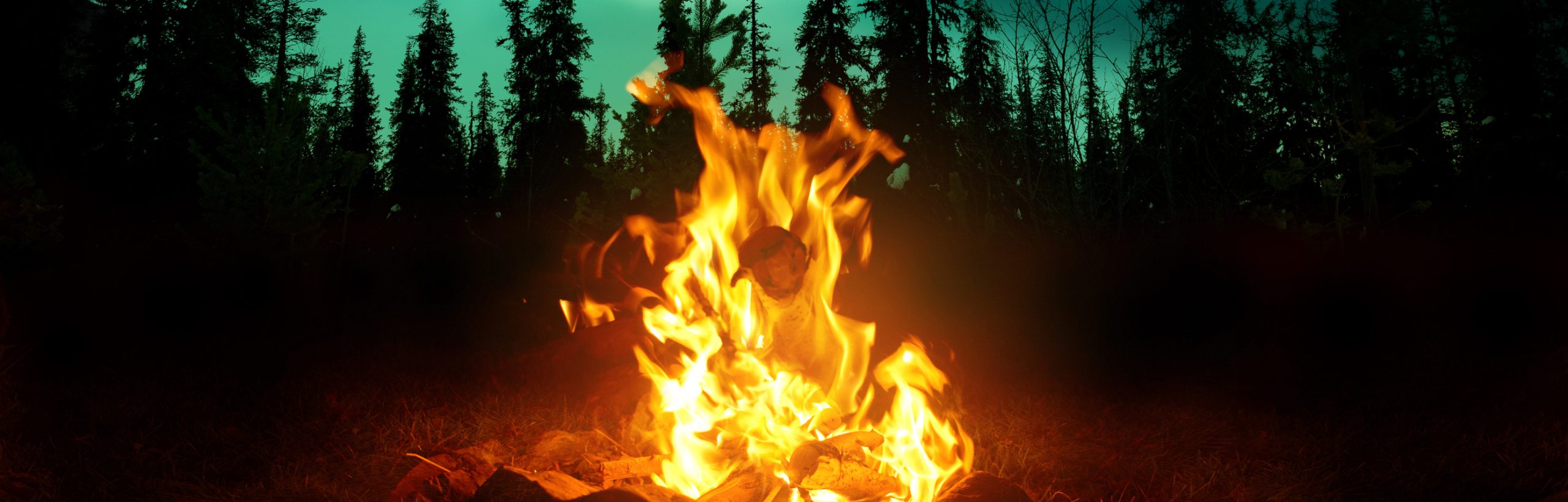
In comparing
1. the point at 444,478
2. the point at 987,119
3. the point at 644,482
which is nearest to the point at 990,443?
the point at 644,482

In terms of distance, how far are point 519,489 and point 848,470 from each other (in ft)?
4.79

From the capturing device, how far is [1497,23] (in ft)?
66.7

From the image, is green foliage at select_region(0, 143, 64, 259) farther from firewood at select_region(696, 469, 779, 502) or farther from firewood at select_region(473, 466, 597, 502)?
firewood at select_region(696, 469, 779, 502)

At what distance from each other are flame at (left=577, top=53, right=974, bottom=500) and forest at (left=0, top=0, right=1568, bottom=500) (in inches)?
30.8

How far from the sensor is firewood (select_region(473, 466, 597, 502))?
3.02 metres

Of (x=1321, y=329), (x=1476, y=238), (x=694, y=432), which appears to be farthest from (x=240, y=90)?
(x=1476, y=238)

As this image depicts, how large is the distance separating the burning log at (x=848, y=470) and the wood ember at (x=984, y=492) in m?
0.35

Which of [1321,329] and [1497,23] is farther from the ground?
[1497,23]

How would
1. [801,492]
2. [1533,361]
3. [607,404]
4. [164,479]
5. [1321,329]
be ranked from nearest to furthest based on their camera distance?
[801,492]
[164,479]
[607,404]
[1533,361]
[1321,329]

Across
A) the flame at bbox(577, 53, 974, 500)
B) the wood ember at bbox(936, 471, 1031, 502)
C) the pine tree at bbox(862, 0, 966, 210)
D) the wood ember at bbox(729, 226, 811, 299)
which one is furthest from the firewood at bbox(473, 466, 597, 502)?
the pine tree at bbox(862, 0, 966, 210)

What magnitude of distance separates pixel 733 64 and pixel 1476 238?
16330mm

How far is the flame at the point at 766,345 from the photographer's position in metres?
3.60

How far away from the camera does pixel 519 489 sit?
10.0 feet

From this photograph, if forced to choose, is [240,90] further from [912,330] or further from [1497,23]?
[1497,23]
